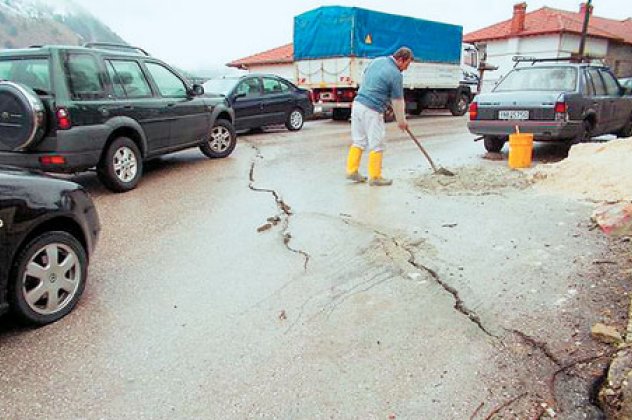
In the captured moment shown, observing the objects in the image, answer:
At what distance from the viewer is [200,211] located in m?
6.09

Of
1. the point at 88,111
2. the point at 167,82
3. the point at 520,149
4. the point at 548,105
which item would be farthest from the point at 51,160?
the point at 548,105

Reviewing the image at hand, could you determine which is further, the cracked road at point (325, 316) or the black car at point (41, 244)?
the black car at point (41, 244)

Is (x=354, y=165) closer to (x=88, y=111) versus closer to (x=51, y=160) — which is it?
(x=88, y=111)

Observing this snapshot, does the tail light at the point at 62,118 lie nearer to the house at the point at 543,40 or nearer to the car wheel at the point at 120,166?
the car wheel at the point at 120,166

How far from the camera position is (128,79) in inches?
279

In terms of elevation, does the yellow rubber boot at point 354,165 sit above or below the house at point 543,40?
below

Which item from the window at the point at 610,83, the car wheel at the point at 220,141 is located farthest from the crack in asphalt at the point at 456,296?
the window at the point at 610,83

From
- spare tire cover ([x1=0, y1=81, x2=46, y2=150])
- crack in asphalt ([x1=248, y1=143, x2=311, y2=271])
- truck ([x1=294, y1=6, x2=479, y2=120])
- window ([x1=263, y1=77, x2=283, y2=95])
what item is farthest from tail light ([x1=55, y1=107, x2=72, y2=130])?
truck ([x1=294, y1=6, x2=479, y2=120])

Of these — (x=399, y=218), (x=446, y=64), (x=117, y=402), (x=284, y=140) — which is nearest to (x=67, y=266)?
(x=117, y=402)

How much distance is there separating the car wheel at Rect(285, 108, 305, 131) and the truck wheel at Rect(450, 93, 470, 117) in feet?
25.0

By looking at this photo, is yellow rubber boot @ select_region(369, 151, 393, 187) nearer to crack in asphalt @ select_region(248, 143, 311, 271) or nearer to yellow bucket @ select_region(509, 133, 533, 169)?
crack in asphalt @ select_region(248, 143, 311, 271)

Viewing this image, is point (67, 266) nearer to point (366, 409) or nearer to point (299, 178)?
point (366, 409)

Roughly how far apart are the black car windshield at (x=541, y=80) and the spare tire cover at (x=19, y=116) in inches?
294

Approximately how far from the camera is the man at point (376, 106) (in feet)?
22.7
